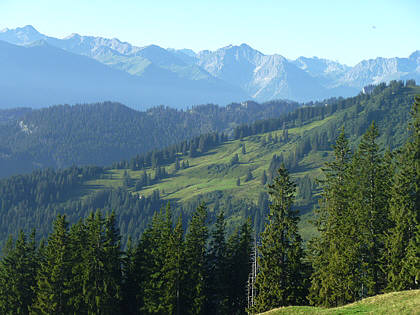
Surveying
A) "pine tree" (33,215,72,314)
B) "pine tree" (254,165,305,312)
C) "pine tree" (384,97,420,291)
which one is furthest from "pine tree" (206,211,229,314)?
"pine tree" (384,97,420,291)

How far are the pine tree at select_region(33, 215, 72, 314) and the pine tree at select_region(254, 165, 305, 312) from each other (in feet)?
86.4

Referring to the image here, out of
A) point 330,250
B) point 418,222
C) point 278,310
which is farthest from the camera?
point 330,250

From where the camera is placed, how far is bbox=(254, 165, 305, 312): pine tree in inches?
2023

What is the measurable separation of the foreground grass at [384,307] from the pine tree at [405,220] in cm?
757

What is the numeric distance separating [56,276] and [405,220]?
44541mm

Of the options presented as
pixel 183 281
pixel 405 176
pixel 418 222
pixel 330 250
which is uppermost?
pixel 405 176

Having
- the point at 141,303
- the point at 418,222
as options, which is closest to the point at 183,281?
the point at 141,303

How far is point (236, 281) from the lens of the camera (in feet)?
209

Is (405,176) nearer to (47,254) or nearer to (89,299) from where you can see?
(89,299)

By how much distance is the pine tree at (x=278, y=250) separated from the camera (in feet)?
169

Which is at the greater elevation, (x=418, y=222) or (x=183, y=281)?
(x=418, y=222)

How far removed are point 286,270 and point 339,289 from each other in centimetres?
651

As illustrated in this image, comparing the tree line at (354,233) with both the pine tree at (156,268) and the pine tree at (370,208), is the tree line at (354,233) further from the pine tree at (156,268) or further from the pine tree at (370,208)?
the pine tree at (156,268)

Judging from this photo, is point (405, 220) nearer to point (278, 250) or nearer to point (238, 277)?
point (278, 250)
